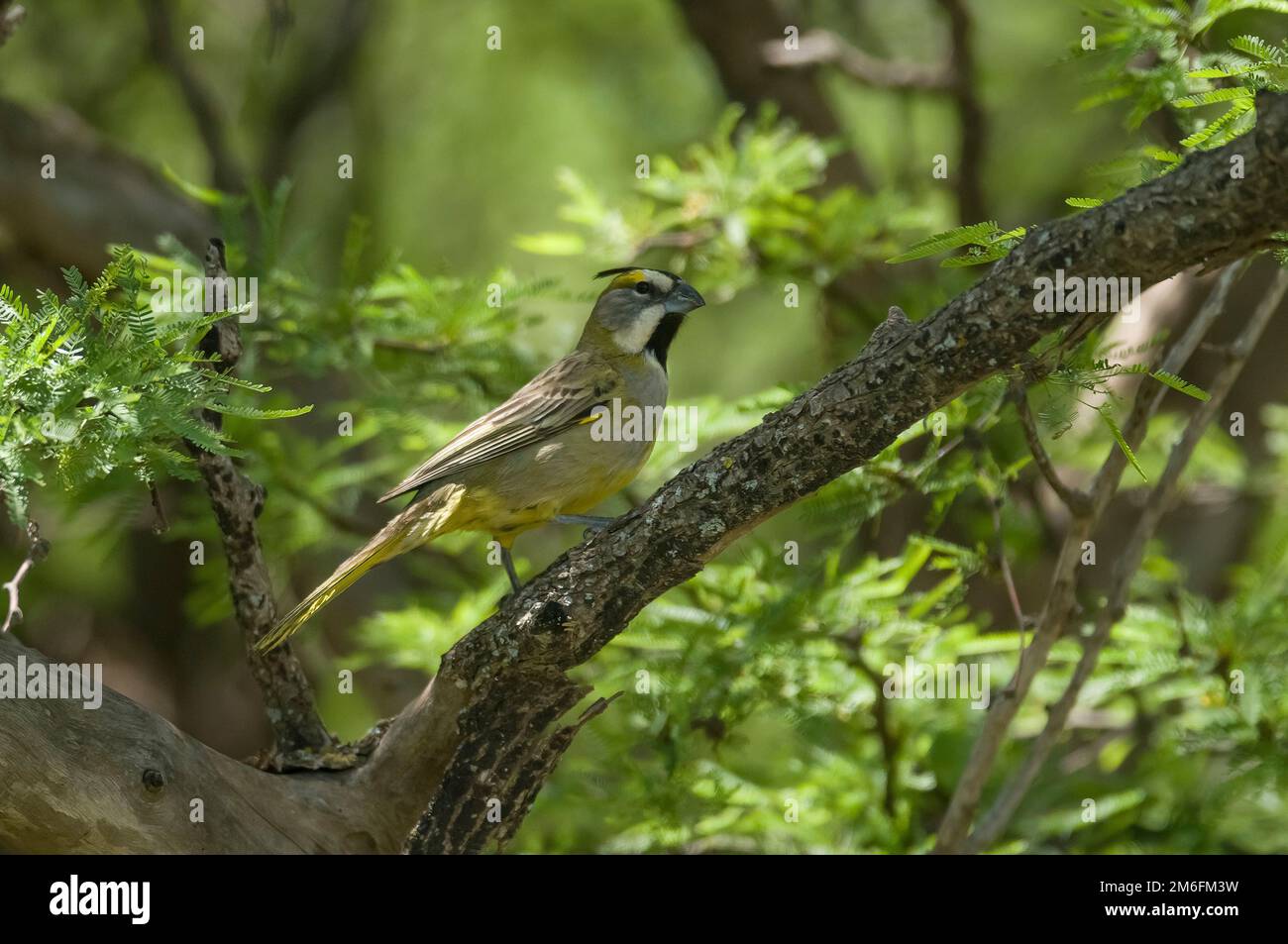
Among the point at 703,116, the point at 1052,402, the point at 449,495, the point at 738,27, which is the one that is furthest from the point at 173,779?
the point at 703,116

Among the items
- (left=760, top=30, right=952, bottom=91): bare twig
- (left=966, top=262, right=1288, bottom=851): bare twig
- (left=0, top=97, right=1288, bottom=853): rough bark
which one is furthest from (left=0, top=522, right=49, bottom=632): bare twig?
(left=760, top=30, right=952, bottom=91): bare twig

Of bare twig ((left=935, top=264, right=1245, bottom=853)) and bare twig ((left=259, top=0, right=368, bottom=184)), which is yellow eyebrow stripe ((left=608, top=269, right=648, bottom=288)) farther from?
bare twig ((left=259, top=0, right=368, bottom=184))

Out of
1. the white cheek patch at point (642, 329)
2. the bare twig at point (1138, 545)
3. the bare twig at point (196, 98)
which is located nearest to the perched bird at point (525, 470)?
the white cheek patch at point (642, 329)

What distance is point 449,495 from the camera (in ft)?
18.6

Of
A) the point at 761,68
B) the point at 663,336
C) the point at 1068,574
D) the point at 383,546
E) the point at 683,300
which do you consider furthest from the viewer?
the point at 761,68

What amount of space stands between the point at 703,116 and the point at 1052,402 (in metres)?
7.50

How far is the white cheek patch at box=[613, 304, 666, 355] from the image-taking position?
6422mm

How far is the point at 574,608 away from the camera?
4508 millimetres

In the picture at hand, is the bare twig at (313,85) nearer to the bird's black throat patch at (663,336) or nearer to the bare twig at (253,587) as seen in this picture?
the bird's black throat patch at (663,336)

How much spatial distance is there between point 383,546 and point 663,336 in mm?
1858

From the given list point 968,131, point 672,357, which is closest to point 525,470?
point 968,131

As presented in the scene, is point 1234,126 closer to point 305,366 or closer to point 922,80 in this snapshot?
point 305,366

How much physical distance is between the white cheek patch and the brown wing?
21 cm

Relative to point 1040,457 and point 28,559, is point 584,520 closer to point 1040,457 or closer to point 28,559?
point 1040,457
